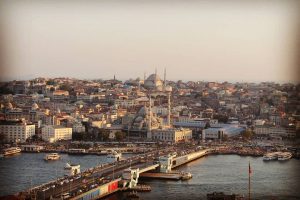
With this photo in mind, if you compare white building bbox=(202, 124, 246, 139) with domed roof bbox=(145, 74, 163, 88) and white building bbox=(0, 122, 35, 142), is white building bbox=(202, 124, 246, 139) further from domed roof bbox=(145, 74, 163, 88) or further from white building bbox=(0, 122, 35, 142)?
white building bbox=(0, 122, 35, 142)

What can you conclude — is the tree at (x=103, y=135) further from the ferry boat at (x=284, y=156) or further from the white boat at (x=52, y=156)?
the ferry boat at (x=284, y=156)

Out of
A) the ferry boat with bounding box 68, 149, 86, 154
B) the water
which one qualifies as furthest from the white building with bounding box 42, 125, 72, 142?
the water

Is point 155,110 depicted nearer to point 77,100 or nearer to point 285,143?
point 77,100

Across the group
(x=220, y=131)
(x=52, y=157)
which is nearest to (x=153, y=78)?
(x=220, y=131)

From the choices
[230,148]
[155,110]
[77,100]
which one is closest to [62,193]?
[230,148]

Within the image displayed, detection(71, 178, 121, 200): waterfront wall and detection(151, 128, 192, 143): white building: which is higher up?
detection(151, 128, 192, 143): white building

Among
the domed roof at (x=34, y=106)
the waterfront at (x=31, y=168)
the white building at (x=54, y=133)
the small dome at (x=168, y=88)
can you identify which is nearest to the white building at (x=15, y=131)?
the white building at (x=54, y=133)
